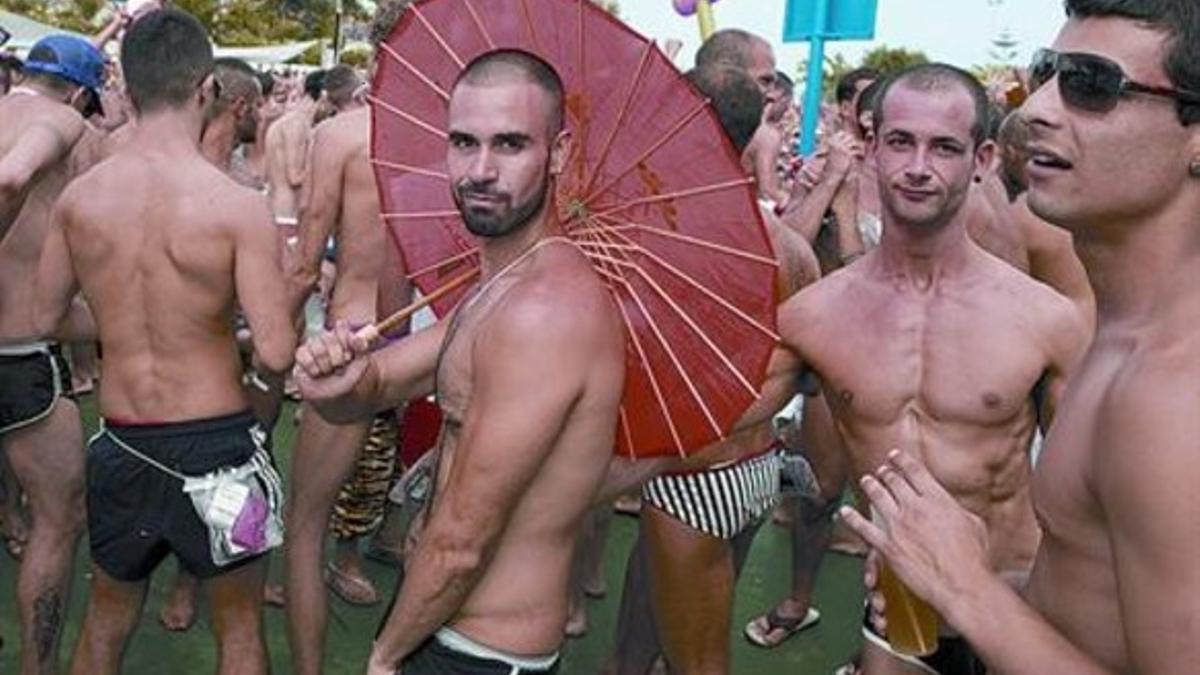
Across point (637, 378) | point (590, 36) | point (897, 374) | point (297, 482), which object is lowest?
point (297, 482)

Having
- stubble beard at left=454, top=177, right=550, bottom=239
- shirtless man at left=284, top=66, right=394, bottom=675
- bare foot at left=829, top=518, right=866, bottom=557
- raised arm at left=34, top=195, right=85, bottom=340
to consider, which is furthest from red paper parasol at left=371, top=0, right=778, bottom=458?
bare foot at left=829, top=518, right=866, bottom=557

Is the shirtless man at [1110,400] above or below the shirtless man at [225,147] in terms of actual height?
above

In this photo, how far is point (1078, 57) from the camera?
164cm

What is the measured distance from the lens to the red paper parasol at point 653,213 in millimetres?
2451

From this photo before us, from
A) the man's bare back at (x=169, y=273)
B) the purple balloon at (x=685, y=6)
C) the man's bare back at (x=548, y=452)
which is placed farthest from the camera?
the purple balloon at (x=685, y=6)

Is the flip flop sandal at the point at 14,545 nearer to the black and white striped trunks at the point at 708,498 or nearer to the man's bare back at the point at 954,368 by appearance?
the black and white striped trunks at the point at 708,498

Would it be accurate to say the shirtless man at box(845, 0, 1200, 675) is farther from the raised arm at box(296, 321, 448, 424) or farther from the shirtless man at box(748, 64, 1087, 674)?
the shirtless man at box(748, 64, 1087, 674)

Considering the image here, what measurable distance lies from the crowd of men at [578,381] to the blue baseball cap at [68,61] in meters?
0.02

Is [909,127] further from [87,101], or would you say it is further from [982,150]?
[87,101]

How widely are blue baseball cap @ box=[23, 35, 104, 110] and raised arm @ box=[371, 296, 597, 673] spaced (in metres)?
2.76

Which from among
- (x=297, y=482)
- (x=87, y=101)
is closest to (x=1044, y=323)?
(x=297, y=482)

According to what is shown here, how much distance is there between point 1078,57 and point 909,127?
1.61 meters

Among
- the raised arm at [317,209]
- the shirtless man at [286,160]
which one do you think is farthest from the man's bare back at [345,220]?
the shirtless man at [286,160]

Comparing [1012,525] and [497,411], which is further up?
[497,411]
